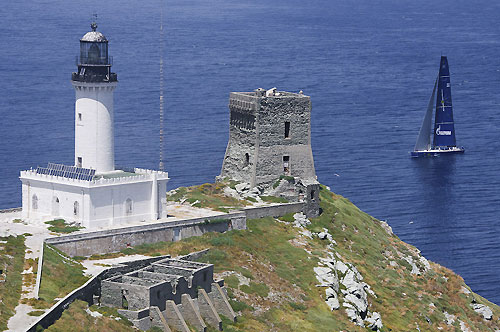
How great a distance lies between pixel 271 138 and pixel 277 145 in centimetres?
79

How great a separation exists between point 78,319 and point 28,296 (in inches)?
136

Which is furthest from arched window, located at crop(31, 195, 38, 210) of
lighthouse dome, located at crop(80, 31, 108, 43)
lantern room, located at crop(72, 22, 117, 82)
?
lighthouse dome, located at crop(80, 31, 108, 43)

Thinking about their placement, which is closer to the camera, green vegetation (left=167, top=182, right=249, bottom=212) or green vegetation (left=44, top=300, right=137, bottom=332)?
green vegetation (left=44, top=300, right=137, bottom=332)

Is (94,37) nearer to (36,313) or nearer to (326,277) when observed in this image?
(326,277)

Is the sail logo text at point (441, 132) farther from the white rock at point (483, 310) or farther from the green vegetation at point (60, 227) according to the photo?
the green vegetation at point (60, 227)

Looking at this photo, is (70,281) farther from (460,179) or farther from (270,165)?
(460,179)

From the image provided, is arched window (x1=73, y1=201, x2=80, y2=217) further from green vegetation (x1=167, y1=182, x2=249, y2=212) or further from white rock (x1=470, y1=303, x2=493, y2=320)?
white rock (x1=470, y1=303, x2=493, y2=320)

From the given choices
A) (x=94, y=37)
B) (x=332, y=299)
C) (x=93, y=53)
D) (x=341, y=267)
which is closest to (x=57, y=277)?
(x=93, y=53)

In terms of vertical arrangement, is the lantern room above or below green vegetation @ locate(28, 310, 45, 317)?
above

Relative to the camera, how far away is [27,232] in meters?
72.4

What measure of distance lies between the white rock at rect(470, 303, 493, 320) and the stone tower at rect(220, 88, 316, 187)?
15.9 metres

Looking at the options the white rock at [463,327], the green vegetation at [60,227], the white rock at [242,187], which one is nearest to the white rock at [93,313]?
the green vegetation at [60,227]

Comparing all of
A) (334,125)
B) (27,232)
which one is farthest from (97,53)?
(334,125)

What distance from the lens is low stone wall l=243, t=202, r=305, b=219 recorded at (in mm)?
84875
